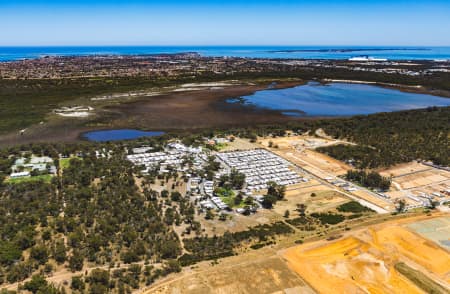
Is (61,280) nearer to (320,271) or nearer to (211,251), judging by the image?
(211,251)

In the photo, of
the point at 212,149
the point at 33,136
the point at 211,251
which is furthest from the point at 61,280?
the point at 33,136

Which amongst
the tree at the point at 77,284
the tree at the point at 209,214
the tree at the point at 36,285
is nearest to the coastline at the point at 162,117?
the tree at the point at 209,214

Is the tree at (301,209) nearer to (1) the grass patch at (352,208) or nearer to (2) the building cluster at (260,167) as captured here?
(1) the grass patch at (352,208)

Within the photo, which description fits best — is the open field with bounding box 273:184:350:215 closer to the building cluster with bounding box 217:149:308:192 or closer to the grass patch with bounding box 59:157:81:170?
the building cluster with bounding box 217:149:308:192

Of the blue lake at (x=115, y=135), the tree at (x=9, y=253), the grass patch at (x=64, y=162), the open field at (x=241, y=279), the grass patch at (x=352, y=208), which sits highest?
the grass patch at (x=64, y=162)

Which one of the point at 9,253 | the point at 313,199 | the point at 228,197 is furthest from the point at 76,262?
the point at 313,199

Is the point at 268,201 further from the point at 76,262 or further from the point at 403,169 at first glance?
the point at 403,169
